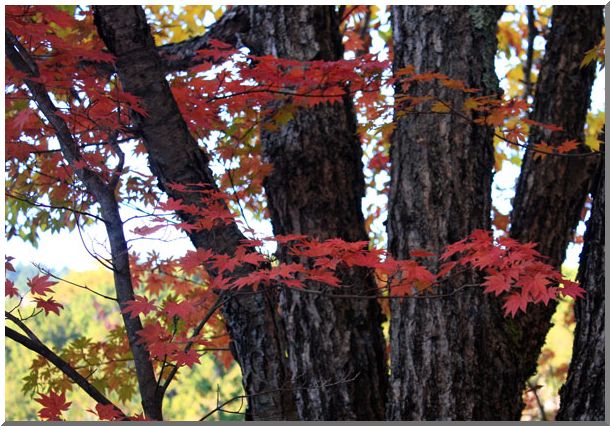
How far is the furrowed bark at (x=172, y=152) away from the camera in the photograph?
2.03 meters

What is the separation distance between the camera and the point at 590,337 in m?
2.01

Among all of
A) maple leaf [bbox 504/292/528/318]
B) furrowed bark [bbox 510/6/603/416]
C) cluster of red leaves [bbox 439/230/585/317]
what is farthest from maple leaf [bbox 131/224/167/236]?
furrowed bark [bbox 510/6/603/416]

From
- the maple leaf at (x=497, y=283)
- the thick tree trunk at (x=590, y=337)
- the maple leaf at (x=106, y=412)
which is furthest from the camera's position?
the thick tree trunk at (x=590, y=337)

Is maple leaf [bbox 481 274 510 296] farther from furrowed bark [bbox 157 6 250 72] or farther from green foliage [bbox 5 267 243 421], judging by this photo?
green foliage [bbox 5 267 243 421]

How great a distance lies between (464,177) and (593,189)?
41 cm

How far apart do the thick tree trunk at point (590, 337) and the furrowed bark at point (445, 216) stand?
264 mm

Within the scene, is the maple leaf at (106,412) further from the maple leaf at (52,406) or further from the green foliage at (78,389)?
the green foliage at (78,389)

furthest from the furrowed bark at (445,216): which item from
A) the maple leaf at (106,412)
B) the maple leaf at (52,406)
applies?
the maple leaf at (52,406)

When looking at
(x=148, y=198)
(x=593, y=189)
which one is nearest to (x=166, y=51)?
(x=148, y=198)

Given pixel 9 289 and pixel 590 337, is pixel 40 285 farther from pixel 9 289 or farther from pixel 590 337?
pixel 590 337

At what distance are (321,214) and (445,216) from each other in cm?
44

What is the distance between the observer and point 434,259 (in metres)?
2.24

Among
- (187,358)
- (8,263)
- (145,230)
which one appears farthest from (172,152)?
(187,358)

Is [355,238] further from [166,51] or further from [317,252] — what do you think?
[166,51]
